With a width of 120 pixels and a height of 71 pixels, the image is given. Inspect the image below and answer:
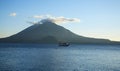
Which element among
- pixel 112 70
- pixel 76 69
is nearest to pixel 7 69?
pixel 76 69

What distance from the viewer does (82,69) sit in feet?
134

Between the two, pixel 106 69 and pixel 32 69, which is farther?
pixel 106 69

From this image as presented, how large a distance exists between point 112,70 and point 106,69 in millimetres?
1081

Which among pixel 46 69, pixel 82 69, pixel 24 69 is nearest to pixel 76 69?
pixel 82 69

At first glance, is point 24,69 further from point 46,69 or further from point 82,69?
point 82,69

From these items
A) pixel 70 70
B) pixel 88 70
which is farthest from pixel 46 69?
pixel 88 70

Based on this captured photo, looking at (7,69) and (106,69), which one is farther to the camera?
(106,69)

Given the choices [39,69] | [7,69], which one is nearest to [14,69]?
[7,69]

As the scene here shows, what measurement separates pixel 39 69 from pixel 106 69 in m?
10.4

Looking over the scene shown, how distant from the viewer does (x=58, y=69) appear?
40.1 metres

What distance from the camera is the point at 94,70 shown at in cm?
4003

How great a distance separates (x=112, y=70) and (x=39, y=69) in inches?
435

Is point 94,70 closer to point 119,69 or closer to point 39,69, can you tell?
point 119,69

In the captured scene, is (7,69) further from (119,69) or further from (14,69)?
(119,69)
